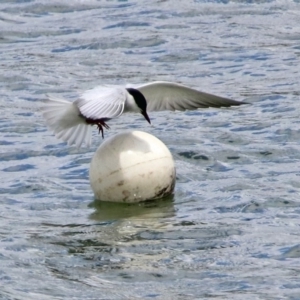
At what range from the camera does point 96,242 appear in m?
9.54

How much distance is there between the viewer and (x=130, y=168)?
10.3m

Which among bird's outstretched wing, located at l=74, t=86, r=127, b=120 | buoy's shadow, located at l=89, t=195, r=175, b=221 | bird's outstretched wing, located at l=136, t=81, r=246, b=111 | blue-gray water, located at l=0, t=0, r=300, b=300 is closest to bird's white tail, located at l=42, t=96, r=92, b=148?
bird's outstretched wing, located at l=74, t=86, r=127, b=120

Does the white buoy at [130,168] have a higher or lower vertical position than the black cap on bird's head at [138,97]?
lower

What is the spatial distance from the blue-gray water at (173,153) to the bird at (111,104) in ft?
1.88

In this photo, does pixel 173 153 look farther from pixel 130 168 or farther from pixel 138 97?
pixel 130 168

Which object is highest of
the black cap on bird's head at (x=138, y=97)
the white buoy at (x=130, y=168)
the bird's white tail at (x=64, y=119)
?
the black cap on bird's head at (x=138, y=97)

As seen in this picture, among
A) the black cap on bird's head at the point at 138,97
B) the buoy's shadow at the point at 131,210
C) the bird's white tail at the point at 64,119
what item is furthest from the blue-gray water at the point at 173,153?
the black cap on bird's head at the point at 138,97

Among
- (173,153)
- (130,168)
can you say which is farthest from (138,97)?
(173,153)

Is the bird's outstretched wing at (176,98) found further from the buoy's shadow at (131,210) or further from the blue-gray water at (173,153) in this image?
the buoy's shadow at (131,210)

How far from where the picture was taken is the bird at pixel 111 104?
10188mm

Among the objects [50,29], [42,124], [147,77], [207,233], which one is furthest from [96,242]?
[50,29]

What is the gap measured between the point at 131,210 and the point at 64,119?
116cm

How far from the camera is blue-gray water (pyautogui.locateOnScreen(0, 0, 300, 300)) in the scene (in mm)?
8688

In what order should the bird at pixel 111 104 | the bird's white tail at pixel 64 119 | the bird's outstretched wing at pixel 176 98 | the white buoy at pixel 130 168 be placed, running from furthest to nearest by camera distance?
the bird's outstretched wing at pixel 176 98
the bird's white tail at pixel 64 119
the white buoy at pixel 130 168
the bird at pixel 111 104
